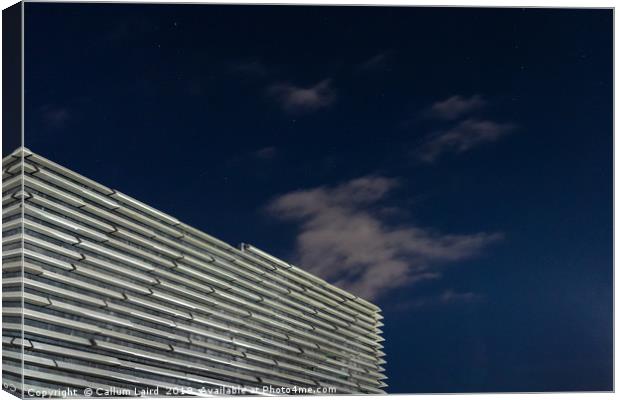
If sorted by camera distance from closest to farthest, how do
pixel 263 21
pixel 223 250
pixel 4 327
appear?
1. pixel 4 327
2. pixel 263 21
3. pixel 223 250

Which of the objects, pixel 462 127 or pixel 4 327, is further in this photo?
pixel 462 127

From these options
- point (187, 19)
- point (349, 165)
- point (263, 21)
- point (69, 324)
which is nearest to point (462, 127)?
point (349, 165)

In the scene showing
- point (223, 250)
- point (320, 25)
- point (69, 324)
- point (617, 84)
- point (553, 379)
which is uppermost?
point (320, 25)

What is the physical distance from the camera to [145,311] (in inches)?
910

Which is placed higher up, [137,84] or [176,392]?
[137,84]

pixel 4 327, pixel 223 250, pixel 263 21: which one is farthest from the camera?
pixel 223 250

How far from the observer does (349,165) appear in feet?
66.4

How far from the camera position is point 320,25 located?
64.2ft

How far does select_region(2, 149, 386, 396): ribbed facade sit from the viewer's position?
18.8 meters

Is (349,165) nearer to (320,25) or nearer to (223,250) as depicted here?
(320,25)

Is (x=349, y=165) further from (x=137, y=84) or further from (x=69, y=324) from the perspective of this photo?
(x=69, y=324)

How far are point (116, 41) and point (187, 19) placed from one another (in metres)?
1.29

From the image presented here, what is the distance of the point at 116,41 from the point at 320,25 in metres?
3.59

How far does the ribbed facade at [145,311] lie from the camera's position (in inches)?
739
